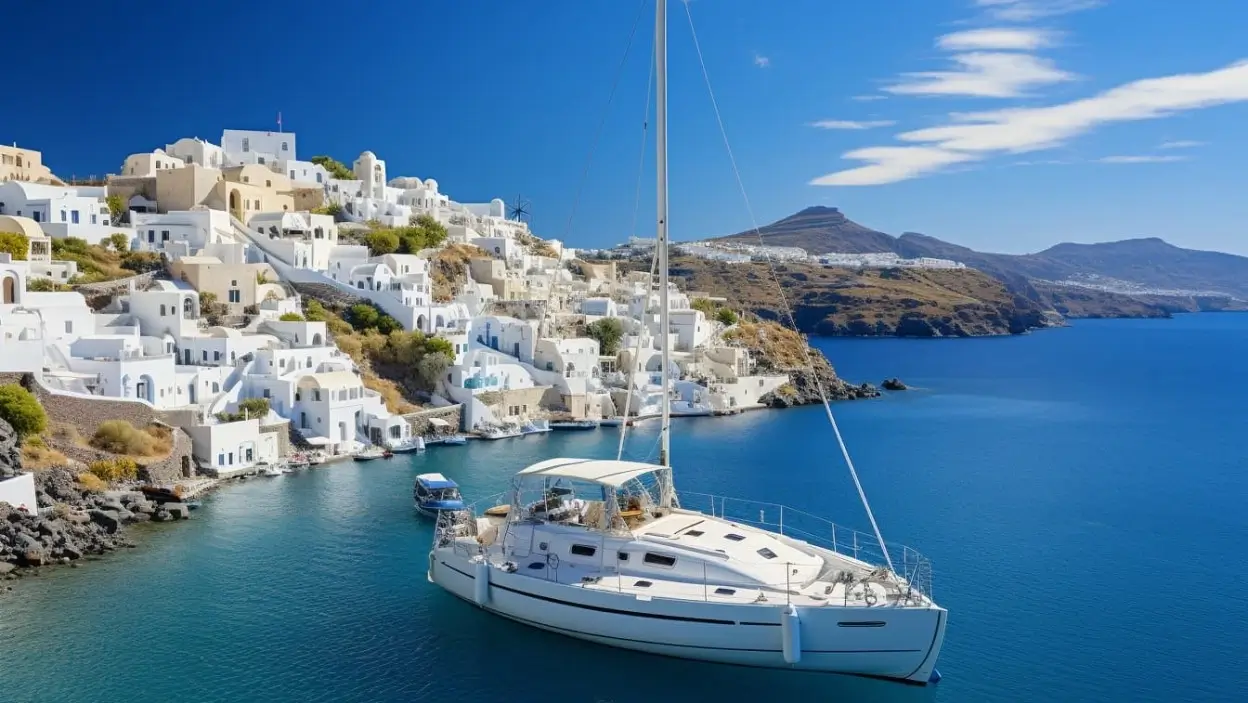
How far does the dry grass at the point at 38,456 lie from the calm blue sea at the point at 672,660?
11.9 ft

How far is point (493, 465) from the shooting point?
31109 millimetres

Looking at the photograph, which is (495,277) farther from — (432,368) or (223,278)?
(223,278)

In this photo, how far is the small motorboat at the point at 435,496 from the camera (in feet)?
78.4

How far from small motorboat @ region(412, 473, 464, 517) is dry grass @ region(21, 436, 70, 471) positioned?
8657mm

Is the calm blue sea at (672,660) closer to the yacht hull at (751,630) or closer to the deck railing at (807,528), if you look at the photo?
the yacht hull at (751,630)

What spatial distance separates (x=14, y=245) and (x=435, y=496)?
21.7m

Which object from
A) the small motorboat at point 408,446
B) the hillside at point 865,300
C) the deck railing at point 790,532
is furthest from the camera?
the hillside at point 865,300

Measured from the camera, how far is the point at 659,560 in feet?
49.6

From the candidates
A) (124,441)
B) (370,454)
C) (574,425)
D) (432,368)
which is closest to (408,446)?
(370,454)

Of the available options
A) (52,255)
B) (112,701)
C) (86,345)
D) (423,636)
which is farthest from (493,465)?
(52,255)

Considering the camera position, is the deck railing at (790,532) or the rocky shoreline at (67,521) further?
the rocky shoreline at (67,521)

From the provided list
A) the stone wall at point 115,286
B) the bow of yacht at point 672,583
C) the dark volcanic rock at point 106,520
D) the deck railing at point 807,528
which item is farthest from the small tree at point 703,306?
the bow of yacht at point 672,583

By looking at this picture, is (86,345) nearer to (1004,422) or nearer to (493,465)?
(493,465)

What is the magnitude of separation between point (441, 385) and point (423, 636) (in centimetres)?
2311
